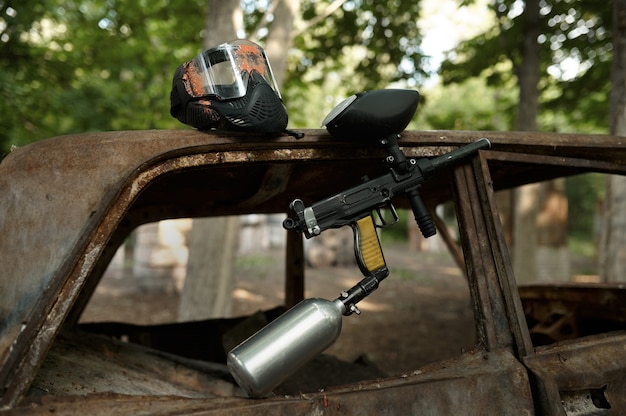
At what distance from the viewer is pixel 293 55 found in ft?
31.0

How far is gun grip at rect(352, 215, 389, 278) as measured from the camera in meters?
1.79

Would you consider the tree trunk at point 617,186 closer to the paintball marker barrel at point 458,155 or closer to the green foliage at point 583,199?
the paintball marker barrel at point 458,155

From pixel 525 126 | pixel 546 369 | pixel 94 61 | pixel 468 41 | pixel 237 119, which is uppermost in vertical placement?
pixel 94 61

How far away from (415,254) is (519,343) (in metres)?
16.0

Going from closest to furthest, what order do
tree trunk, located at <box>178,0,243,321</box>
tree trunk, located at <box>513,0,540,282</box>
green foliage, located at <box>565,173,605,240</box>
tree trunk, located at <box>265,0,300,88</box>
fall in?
tree trunk, located at <box>178,0,243,321</box> < tree trunk, located at <box>265,0,300,88</box> < tree trunk, located at <box>513,0,540,282</box> < green foliage, located at <box>565,173,605,240</box>

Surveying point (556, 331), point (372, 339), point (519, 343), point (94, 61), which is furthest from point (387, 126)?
point (94, 61)

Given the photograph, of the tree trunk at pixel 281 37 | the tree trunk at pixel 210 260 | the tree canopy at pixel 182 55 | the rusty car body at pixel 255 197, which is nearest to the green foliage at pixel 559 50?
the tree canopy at pixel 182 55

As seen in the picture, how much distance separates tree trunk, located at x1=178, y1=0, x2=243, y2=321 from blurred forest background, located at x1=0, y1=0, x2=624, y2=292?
0.91 metres

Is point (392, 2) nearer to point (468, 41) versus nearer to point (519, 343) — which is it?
point (468, 41)

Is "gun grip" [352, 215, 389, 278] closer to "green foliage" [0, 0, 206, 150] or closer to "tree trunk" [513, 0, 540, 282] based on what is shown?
"tree trunk" [513, 0, 540, 282]

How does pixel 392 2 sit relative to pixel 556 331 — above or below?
above

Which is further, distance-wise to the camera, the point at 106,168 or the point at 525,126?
the point at 525,126

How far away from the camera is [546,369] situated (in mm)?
1637

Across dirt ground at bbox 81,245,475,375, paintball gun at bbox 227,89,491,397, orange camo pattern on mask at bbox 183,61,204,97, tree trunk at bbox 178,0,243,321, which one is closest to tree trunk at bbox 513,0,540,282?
dirt ground at bbox 81,245,475,375
